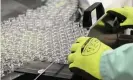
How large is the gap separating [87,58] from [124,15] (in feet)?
1.19

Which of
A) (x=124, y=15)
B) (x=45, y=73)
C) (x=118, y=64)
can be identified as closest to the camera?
(x=118, y=64)

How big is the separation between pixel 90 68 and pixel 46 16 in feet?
1.97

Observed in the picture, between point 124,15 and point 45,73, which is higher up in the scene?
point 124,15

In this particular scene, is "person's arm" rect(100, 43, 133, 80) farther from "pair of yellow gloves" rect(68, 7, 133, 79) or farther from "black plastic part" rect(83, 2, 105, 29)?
"black plastic part" rect(83, 2, 105, 29)

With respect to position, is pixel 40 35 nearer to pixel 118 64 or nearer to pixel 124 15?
pixel 124 15

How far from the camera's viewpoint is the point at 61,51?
2.87 feet

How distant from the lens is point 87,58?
24.7 inches

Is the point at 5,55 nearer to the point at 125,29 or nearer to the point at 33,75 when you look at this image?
the point at 33,75

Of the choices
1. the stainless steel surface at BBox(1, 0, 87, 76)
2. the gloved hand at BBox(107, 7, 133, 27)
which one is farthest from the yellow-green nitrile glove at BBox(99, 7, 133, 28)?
the stainless steel surface at BBox(1, 0, 87, 76)

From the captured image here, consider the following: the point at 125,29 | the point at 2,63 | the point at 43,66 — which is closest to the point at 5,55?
the point at 2,63

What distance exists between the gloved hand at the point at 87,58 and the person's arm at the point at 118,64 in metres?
0.02

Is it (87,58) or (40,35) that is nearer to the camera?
(87,58)

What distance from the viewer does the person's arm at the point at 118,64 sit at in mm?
556

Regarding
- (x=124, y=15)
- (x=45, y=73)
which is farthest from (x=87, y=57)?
(x=124, y=15)
